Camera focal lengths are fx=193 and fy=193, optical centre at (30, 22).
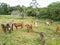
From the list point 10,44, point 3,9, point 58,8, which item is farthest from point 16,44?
point 3,9

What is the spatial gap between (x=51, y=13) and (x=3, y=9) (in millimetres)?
27217

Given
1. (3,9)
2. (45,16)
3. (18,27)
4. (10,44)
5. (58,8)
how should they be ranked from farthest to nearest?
(3,9) → (45,16) → (58,8) → (18,27) → (10,44)

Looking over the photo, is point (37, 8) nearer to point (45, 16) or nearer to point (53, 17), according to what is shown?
point (45, 16)

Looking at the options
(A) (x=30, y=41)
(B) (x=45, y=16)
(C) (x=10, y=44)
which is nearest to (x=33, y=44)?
(A) (x=30, y=41)

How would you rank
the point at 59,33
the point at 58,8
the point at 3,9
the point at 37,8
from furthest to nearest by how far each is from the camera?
1. the point at 3,9
2. the point at 37,8
3. the point at 58,8
4. the point at 59,33

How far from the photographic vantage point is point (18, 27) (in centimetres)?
1667

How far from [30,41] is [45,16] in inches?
911

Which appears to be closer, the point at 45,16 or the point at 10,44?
the point at 10,44

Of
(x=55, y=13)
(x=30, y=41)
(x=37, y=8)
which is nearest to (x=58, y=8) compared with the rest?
(x=55, y=13)

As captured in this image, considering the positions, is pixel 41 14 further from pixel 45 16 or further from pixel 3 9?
pixel 3 9

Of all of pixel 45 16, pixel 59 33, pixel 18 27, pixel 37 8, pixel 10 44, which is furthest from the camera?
pixel 37 8

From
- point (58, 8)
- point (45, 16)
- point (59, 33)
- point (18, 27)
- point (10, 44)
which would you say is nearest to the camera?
point (10, 44)

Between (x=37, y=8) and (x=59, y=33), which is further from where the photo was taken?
(x=37, y=8)

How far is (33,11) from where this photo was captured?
40.9 metres
